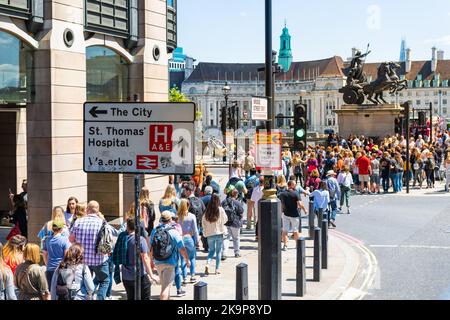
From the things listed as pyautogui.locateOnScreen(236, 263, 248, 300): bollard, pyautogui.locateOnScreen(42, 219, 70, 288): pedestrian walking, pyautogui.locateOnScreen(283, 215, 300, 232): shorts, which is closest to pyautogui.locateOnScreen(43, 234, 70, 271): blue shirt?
pyautogui.locateOnScreen(42, 219, 70, 288): pedestrian walking

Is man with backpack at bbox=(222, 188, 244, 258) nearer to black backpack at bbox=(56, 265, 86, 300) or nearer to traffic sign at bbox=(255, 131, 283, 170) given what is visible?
traffic sign at bbox=(255, 131, 283, 170)

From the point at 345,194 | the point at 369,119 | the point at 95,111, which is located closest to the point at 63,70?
the point at 95,111

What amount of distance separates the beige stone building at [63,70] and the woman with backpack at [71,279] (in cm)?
553

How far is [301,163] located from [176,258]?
63.0 feet

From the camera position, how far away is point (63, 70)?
15.2 meters

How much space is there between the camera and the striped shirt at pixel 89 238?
10.8m

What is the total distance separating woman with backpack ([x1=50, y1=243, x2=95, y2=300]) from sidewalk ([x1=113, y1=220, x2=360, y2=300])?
9.96ft

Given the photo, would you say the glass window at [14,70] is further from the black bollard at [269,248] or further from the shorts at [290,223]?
the black bollard at [269,248]

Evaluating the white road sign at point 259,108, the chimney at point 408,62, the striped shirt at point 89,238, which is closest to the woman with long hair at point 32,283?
the striped shirt at point 89,238

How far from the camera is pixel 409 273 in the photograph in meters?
13.8

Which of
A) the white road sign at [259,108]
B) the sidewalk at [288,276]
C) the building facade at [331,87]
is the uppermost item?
the building facade at [331,87]

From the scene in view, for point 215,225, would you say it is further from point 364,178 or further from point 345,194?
point 364,178

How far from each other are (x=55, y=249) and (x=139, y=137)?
14.2 ft

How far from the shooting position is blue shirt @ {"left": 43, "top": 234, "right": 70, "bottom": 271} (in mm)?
10422
